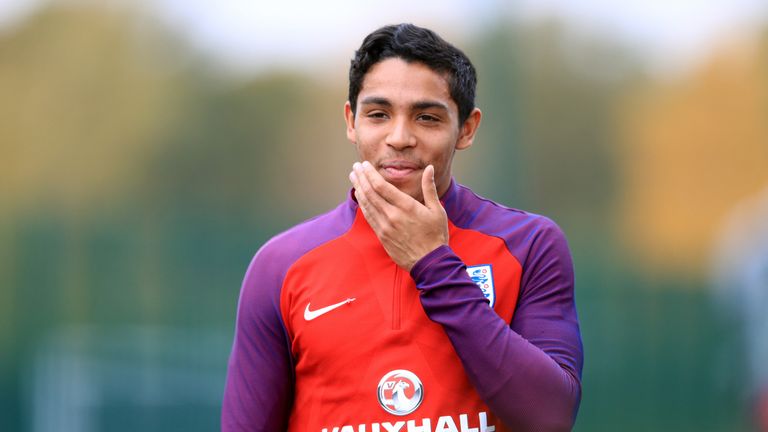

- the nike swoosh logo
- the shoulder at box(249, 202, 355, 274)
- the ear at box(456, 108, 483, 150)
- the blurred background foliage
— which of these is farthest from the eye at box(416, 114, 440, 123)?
the blurred background foliage

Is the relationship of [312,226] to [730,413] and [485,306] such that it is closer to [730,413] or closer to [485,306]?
[485,306]

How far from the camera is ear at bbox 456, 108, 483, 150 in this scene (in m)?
2.38

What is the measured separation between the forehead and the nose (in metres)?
0.05

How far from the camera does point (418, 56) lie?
2.26 m

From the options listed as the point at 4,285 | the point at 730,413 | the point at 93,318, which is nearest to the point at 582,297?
the point at 730,413

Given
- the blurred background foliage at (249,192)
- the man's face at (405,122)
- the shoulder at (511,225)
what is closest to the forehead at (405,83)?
the man's face at (405,122)

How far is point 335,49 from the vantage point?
9.31 meters

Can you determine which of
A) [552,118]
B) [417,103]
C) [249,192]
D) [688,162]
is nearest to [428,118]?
[417,103]

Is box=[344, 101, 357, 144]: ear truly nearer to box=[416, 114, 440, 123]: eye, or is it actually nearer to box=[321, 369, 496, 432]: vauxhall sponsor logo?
box=[416, 114, 440, 123]: eye

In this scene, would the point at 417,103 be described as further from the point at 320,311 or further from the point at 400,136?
the point at 320,311

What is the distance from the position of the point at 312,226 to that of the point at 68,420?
604cm

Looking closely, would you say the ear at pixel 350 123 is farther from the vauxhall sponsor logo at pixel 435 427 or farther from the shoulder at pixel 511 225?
the vauxhall sponsor logo at pixel 435 427

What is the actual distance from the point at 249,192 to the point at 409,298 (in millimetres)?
6568

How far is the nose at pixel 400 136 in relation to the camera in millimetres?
2193
